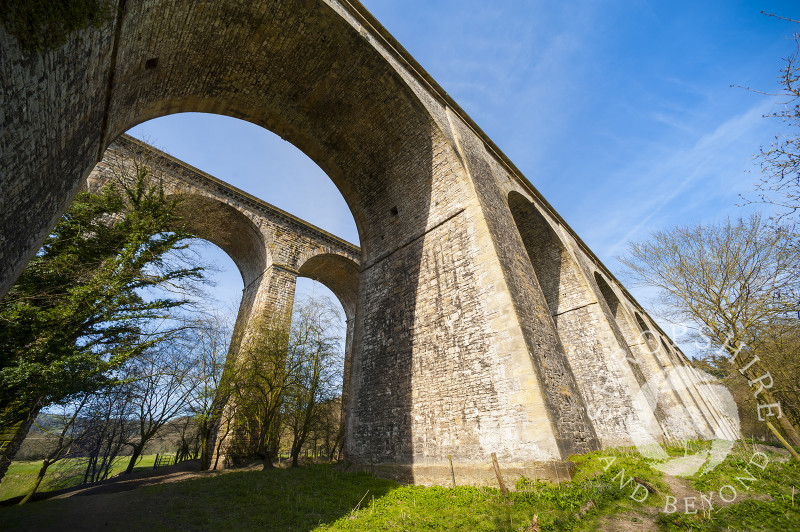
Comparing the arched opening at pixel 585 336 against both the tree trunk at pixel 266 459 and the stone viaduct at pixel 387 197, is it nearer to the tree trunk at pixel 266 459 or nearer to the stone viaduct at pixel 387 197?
the stone viaduct at pixel 387 197

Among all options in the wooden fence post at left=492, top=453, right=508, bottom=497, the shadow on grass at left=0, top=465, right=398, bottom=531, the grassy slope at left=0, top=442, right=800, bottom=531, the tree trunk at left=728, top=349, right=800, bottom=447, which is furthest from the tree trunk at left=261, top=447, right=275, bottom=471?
the tree trunk at left=728, top=349, right=800, bottom=447

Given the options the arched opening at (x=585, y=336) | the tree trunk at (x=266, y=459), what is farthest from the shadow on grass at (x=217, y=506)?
the arched opening at (x=585, y=336)

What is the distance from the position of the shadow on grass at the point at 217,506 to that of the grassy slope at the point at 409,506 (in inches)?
0.7

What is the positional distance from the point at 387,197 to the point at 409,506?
845 cm

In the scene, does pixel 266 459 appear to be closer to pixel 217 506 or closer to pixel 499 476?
pixel 217 506

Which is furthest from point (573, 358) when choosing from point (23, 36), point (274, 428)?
point (23, 36)

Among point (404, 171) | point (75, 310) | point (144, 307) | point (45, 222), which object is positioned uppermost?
point (404, 171)

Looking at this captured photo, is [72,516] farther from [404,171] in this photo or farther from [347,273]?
[347,273]

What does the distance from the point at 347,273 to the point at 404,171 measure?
10486mm

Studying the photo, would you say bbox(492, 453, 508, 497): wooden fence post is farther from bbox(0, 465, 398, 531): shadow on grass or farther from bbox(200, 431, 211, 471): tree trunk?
bbox(200, 431, 211, 471): tree trunk

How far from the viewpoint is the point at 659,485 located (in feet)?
18.5

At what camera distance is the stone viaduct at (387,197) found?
135 inches

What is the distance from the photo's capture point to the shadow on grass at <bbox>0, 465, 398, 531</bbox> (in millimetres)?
5387

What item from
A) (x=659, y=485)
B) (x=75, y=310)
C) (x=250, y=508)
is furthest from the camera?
(x=75, y=310)
